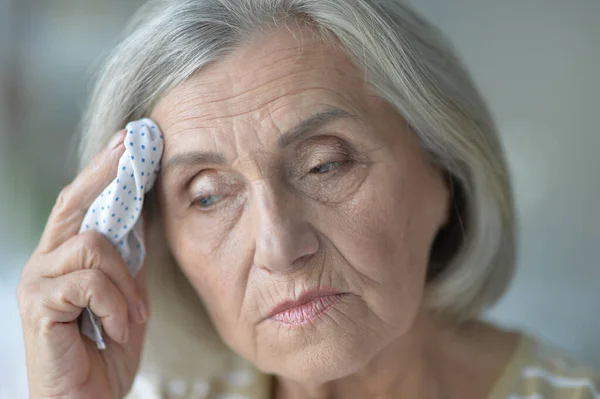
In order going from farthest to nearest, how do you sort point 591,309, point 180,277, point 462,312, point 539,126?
point 539,126 < point 591,309 < point 462,312 < point 180,277

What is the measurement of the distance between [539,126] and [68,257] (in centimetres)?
213

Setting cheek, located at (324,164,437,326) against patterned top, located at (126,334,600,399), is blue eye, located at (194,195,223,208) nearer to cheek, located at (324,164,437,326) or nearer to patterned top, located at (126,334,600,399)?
cheek, located at (324,164,437,326)

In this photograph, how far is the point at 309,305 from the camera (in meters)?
1.45

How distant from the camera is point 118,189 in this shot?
4.97 feet

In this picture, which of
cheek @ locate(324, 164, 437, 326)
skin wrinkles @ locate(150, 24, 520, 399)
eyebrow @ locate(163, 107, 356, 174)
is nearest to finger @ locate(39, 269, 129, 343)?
skin wrinkles @ locate(150, 24, 520, 399)

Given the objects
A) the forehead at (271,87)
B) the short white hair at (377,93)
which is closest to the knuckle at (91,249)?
the short white hair at (377,93)

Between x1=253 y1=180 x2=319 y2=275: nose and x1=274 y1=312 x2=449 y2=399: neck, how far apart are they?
520 mm

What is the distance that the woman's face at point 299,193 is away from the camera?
1421mm

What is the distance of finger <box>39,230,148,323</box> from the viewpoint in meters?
1.53

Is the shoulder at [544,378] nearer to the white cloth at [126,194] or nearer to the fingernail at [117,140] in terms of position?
the white cloth at [126,194]

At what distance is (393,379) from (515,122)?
155cm

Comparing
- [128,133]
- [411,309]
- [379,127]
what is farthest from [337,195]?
[128,133]

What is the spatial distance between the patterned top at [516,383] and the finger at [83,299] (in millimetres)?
438

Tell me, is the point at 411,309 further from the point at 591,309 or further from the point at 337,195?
the point at 591,309
